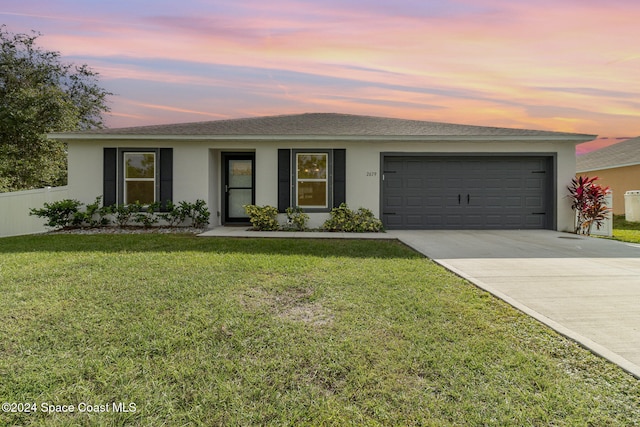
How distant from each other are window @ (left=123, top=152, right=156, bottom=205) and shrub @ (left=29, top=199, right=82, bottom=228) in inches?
51.0

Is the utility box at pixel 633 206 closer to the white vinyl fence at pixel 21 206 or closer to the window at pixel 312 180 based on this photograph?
the window at pixel 312 180

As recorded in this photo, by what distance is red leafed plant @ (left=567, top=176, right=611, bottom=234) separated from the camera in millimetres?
9312

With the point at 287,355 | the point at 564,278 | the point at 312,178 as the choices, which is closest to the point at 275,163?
the point at 312,178

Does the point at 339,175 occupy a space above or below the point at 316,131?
below

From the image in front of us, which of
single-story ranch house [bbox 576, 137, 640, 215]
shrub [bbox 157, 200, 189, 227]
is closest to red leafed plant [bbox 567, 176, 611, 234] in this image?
single-story ranch house [bbox 576, 137, 640, 215]

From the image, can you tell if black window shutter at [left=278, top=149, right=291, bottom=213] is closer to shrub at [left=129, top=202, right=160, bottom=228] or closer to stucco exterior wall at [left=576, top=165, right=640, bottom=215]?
shrub at [left=129, top=202, right=160, bottom=228]

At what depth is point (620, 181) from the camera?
16.5m

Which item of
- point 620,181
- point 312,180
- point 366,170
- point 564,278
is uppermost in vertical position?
point 620,181

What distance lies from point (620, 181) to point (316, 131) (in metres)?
16.0

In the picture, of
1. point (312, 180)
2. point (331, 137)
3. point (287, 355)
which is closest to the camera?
point (287, 355)

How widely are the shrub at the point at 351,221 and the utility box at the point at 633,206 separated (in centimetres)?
1195

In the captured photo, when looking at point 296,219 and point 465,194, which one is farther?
point 465,194

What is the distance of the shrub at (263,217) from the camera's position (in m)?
9.55

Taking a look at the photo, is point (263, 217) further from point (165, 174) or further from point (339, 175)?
point (165, 174)
